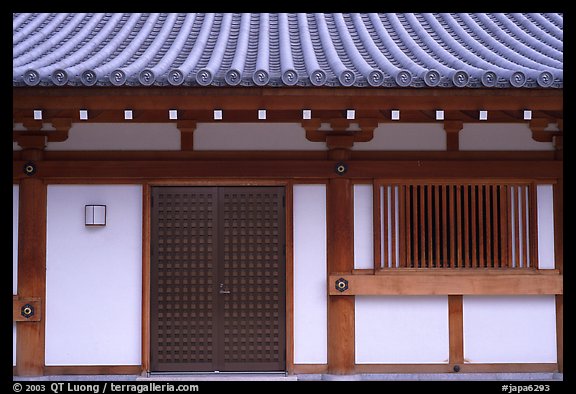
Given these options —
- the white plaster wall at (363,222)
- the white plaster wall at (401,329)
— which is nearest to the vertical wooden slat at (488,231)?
the white plaster wall at (401,329)

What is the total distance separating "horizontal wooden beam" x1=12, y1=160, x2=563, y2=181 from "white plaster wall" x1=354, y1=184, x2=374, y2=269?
0.66 feet

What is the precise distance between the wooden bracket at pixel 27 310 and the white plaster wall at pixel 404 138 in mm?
3755

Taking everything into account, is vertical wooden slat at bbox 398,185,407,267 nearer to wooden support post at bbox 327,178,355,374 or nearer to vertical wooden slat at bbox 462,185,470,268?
wooden support post at bbox 327,178,355,374

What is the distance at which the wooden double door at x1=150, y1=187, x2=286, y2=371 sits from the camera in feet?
21.9

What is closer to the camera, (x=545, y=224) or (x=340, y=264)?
(x=340, y=264)

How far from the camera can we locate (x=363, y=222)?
673cm

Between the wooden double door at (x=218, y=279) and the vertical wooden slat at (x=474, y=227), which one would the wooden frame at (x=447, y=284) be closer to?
the vertical wooden slat at (x=474, y=227)

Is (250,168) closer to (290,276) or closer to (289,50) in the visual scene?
(290,276)

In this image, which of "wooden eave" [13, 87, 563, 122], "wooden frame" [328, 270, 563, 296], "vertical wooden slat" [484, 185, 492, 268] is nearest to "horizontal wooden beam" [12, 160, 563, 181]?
"vertical wooden slat" [484, 185, 492, 268]

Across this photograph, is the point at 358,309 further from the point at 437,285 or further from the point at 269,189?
the point at 269,189

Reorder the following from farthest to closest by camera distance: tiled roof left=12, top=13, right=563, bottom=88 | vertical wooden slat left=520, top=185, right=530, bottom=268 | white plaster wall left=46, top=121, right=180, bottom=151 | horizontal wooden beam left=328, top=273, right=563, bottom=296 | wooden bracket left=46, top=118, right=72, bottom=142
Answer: vertical wooden slat left=520, top=185, right=530, bottom=268 < white plaster wall left=46, top=121, right=180, bottom=151 < horizontal wooden beam left=328, top=273, right=563, bottom=296 < wooden bracket left=46, top=118, right=72, bottom=142 < tiled roof left=12, top=13, right=563, bottom=88

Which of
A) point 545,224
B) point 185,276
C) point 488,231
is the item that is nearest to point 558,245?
point 545,224

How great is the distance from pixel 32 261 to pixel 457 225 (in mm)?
4567

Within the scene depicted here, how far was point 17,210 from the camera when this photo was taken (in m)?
6.69
